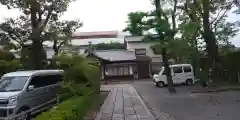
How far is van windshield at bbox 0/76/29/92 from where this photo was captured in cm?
1081

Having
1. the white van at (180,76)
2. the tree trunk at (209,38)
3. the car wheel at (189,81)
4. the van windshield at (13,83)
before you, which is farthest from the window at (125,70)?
the van windshield at (13,83)

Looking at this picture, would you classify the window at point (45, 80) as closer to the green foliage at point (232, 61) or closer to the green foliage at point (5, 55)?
the green foliage at point (5, 55)

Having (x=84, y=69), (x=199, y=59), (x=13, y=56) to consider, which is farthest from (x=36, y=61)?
(x=199, y=59)

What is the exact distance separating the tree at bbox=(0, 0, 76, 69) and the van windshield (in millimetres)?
6473

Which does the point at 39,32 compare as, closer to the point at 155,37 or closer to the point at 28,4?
the point at 28,4

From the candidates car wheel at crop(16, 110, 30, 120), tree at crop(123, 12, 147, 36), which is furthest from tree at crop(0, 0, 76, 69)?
car wheel at crop(16, 110, 30, 120)

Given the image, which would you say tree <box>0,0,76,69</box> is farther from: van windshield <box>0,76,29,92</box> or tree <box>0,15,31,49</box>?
van windshield <box>0,76,29,92</box>

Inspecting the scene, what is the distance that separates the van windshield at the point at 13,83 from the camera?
1081 centimetres

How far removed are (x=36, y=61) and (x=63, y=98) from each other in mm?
7614

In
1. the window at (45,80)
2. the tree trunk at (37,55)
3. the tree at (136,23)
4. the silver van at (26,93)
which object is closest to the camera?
the silver van at (26,93)

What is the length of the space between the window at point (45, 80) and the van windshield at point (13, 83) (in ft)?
1.25

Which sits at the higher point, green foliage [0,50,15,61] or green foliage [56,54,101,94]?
green foliage [0,50,15,61]

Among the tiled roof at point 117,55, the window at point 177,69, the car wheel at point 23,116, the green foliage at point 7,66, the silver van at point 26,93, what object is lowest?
the car wheel at point 23,116

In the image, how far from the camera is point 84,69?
12.6 meters
